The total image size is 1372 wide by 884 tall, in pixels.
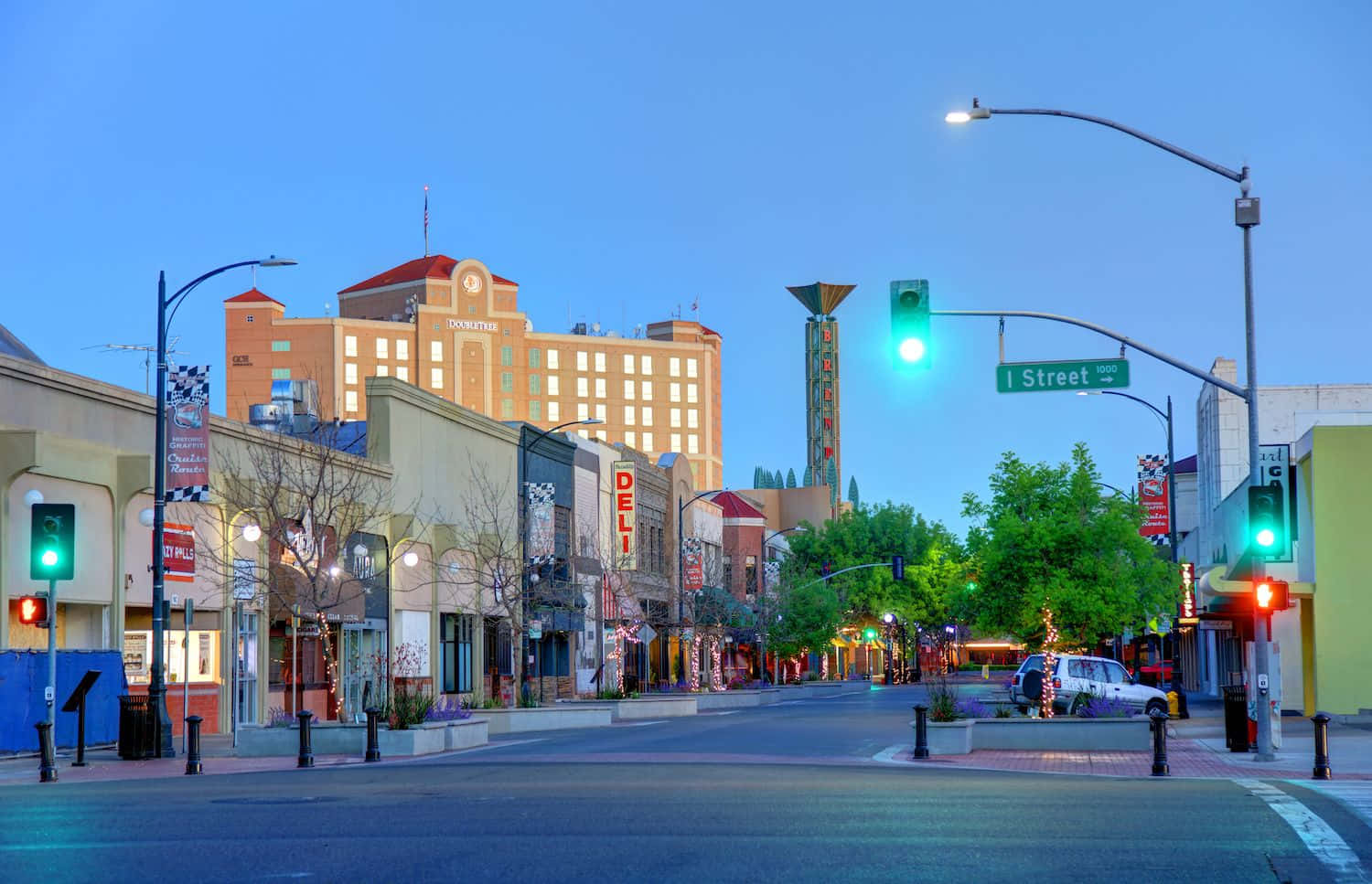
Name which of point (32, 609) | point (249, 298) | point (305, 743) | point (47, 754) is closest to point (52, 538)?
point (32, 609)

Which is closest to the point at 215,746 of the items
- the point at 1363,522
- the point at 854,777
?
the point at 854,777

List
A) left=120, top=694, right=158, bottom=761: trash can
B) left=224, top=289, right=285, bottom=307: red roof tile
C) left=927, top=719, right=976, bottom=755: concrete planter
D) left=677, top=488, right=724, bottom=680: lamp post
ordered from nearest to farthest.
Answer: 1. left=927, top=719, right=976, bottom=755: concrete planter
2. left=120, top=694, right=158, bottom=761: trash can
3. left=677, top=488, right=724, bottom=680: lamp post
4. left=224, top=289, right=285, bottom=307: red roof tile

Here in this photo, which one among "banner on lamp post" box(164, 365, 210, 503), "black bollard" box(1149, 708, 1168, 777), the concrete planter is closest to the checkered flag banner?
"banner on lamp post" box(164, 365, 210, 503)

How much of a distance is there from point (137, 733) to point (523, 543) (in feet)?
79.5

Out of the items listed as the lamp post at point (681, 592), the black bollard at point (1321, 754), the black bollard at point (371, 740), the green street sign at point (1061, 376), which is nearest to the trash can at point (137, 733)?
the black bollard at point (371, 740)

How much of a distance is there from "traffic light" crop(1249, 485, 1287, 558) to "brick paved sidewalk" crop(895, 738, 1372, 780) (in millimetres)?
3202

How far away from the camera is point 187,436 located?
102ft

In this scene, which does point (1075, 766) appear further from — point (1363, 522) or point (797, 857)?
point (1363, 522)

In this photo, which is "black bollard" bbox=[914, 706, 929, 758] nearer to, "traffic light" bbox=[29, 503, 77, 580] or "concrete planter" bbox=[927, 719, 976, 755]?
"concrete planter" bbox=[927, 719, 976, 755]

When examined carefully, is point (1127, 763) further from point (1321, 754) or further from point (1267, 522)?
point (1267, 522)

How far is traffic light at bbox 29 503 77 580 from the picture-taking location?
24.2m

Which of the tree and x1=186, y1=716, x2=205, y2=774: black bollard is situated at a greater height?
the tree

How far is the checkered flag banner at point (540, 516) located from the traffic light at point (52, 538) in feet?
101

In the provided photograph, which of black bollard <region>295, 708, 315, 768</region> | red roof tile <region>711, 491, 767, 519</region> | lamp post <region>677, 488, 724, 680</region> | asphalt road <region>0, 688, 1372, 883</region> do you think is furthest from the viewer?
red roof tile <region>711, 491, 767, 519</region>
